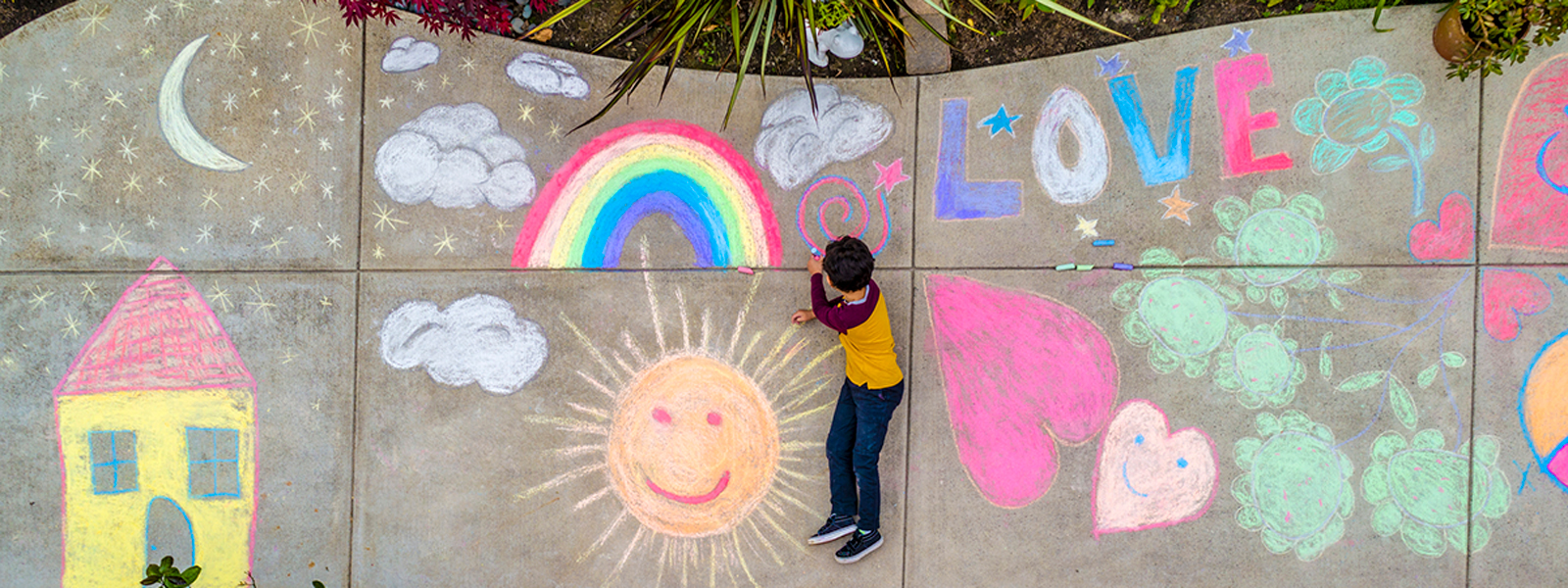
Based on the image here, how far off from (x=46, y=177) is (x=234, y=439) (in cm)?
159

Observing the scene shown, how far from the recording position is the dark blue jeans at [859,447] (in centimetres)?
335

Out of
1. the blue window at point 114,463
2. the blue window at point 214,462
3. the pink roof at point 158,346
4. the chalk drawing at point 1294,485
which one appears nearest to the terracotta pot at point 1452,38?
the chalk drawing at point 1294,485

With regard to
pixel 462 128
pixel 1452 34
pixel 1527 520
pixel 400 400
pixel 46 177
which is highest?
pixel 1452 34

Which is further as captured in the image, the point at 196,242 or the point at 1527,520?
the point at 196,242

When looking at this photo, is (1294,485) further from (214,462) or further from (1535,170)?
(214,462)

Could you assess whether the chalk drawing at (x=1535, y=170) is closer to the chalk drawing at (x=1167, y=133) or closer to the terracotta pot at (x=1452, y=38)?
the terracotta pot at (x=1452, y=38)

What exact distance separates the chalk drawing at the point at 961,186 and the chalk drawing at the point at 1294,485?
5.17 ft

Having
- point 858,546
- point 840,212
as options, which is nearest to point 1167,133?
point 840,212

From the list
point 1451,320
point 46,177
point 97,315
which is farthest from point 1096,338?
point 46,177

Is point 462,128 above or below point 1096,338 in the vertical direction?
above

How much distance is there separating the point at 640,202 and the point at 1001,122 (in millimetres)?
1803

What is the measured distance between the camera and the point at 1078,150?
140 inches

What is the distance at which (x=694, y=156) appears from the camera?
3.67m

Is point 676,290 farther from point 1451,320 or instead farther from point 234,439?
point 1451,320
